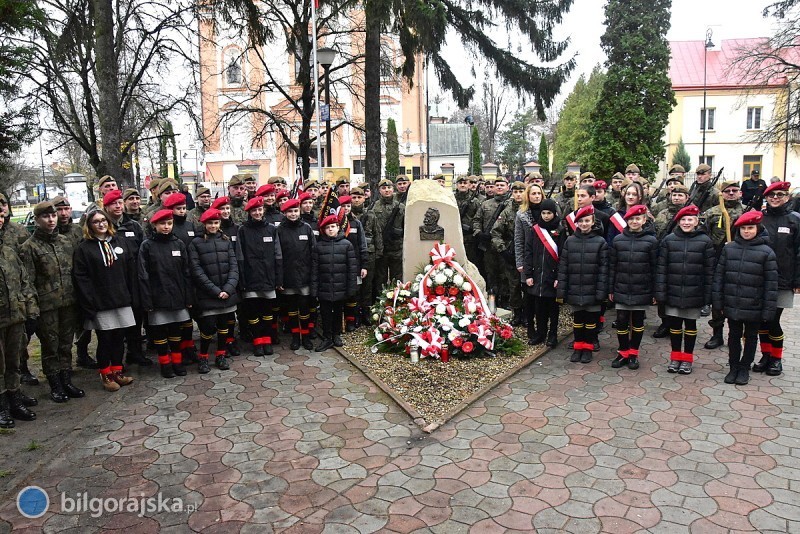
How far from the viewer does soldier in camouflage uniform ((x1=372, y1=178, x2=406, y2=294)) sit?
9430mm

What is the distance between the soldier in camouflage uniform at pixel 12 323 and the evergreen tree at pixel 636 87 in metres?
31.0

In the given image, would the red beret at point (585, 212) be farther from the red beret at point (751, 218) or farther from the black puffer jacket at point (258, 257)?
the black puffer jacket at point (258, 257)

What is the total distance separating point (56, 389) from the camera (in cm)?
625

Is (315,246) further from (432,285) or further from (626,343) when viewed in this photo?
(626,343)

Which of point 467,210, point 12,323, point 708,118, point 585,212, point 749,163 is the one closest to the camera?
point 12,323

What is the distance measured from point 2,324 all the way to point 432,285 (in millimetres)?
4643

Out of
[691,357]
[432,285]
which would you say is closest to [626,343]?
[691,357]

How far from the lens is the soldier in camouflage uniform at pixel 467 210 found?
32.6ft

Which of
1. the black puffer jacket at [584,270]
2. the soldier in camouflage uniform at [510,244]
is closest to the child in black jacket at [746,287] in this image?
the black puffer jacket at [584,270]

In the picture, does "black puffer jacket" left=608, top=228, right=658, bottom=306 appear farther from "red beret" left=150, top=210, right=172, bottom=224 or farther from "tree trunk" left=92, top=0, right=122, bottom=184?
"tree trunk" left=92, top=0, right=122, bottom=184

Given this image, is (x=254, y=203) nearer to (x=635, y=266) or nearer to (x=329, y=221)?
(x=329, y=221)

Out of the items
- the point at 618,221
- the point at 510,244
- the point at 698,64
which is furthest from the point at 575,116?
the point at 618,221

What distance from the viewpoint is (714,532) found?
3633 mm

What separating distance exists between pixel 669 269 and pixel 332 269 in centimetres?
396
